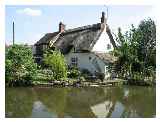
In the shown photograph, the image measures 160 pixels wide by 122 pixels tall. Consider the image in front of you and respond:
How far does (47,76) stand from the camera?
18375 mm

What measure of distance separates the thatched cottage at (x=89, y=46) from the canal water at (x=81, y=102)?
160 inches

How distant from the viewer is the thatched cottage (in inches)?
806

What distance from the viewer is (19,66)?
1700 centimetres

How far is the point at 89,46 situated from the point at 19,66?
6.24m

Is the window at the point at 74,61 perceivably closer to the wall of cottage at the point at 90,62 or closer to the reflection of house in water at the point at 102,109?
the wall of cottage at the point at 90,62

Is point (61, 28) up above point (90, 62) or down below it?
above

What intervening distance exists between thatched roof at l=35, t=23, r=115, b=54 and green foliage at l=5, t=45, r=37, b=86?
227 inches

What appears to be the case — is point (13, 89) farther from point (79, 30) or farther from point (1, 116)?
point (79, 30)

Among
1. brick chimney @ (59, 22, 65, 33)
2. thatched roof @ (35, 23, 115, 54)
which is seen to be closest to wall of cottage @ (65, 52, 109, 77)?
thatched roof @ (35, 23, 115, 54)

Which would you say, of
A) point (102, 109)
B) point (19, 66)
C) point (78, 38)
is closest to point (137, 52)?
point (78, 38)

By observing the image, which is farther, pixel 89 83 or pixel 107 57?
pixel 107 57

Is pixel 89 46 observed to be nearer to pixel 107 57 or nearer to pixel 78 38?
pixel 107 57

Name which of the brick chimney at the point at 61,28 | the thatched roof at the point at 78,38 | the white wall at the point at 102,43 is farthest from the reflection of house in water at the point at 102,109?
the brick chimney at the point at 61,28

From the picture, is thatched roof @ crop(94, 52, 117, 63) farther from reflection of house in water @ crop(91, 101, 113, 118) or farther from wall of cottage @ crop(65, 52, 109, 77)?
reflection of house in water @ crop(91, 101, 113, 118)
